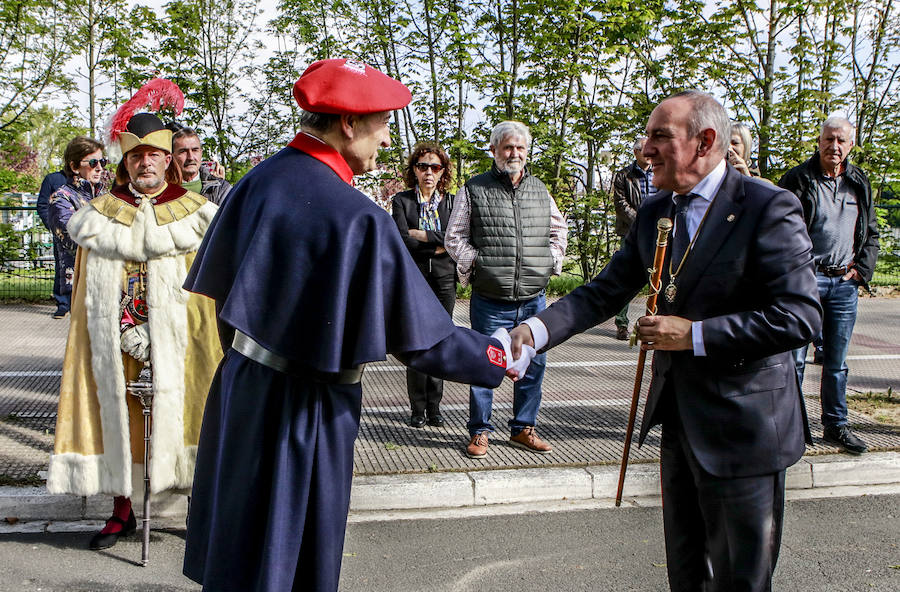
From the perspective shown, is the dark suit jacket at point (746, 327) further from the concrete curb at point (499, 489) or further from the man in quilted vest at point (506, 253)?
the man in quilted vest at point (506, 253)

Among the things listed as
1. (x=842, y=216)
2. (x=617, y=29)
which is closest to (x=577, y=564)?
(x=842, y=216)

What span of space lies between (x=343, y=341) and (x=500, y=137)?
354 centimetres

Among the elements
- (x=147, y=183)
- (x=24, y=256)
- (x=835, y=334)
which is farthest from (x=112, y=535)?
(x=24, y=256)

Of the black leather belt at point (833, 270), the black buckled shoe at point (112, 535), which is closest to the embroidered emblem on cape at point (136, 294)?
the black buckled shoe at point (112, 535)

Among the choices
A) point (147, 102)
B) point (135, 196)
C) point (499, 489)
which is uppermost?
point (147, 102)

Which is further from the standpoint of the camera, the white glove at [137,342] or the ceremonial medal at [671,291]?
the white glove at [137,342]

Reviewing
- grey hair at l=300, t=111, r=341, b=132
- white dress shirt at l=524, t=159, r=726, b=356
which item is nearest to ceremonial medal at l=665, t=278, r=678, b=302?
white dress shirt at l=524, t=159, r=726, b=356

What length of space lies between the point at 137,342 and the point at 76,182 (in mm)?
4081

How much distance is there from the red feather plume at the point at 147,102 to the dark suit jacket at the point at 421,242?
2073 millimetres

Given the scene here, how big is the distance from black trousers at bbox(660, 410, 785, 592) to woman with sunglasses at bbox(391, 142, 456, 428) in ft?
11.0

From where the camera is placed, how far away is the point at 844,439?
19.0 ft

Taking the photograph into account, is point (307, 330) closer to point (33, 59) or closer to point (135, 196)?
point (135, 196)

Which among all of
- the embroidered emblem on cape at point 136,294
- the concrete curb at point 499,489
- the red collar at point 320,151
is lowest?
the concrete curb at point 499,489

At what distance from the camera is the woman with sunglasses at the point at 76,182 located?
20.7ft
